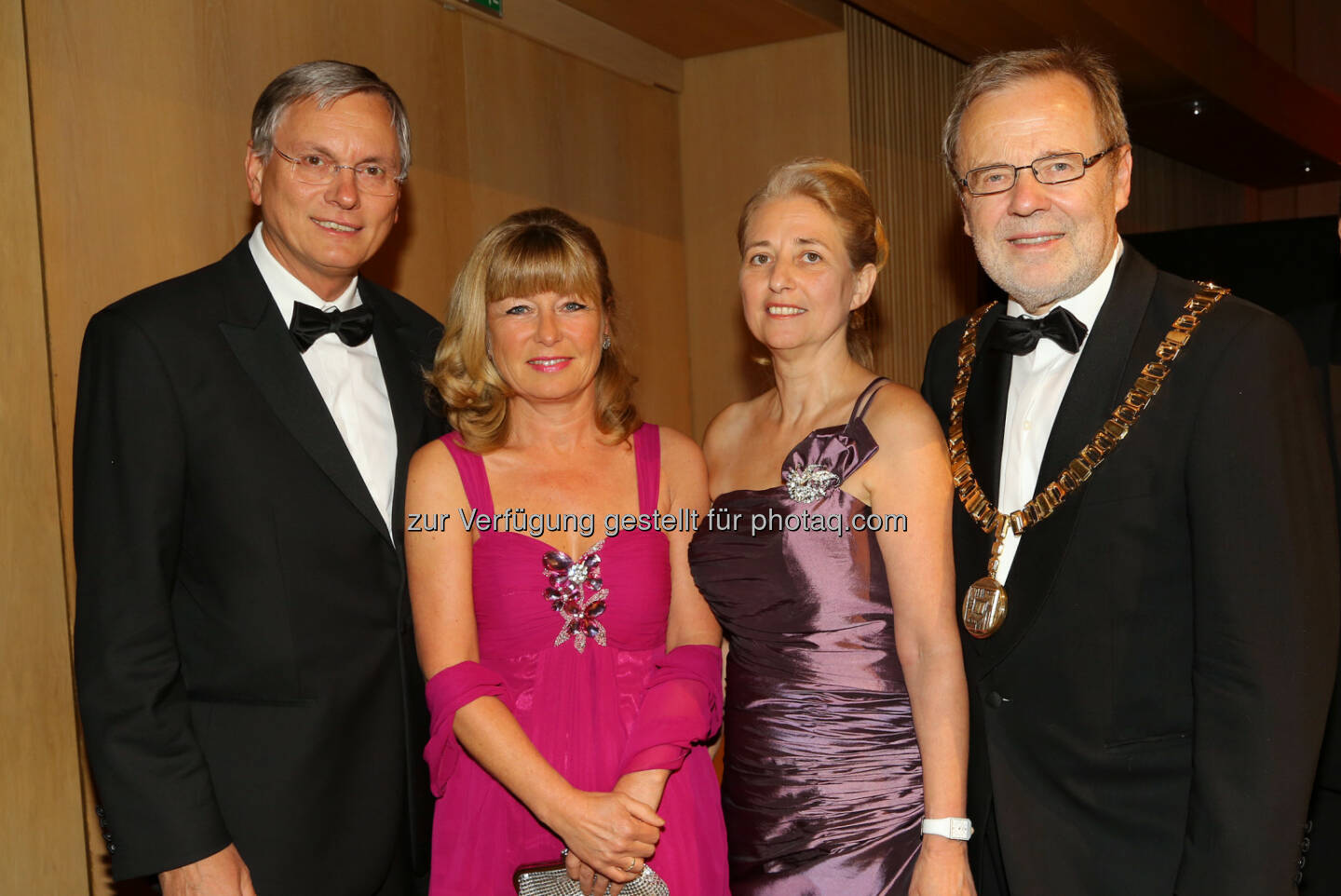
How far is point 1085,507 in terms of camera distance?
200 centimetres

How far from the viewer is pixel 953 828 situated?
7.02 ft

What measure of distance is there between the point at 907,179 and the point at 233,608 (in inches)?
162

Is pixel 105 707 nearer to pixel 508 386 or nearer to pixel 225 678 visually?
pixel 225 678

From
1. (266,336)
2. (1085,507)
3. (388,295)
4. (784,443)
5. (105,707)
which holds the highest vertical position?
(388,295)

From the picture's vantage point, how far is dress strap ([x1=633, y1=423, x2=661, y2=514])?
2.43 m

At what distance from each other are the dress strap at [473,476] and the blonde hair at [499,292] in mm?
20

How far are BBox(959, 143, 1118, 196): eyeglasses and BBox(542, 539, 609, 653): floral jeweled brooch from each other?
3.44 feet

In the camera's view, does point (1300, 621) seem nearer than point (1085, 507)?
Yes

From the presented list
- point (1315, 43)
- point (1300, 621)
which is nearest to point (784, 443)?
point (1300, 621)

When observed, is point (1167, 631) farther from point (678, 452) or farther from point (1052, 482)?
point (678, 452)

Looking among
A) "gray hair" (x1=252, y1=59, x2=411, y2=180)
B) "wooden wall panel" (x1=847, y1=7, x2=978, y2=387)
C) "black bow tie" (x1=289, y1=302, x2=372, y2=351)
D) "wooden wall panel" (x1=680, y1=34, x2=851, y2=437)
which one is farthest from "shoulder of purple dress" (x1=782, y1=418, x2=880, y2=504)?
"wooden wall panel" (x1=847, y1=7, x2=978, y2=387)

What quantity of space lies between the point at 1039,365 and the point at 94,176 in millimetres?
2222

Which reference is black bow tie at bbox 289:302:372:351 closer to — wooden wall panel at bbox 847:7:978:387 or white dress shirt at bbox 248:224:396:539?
white dress shirt at bbox 248:224:396:539

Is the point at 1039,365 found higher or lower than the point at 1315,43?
lower
